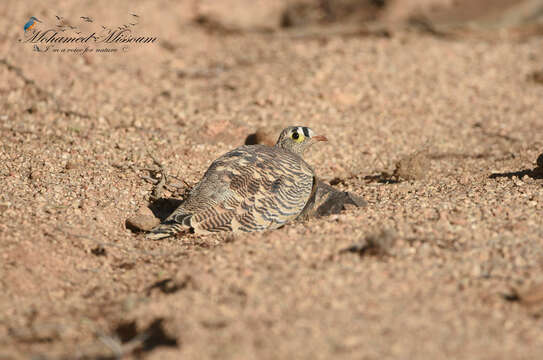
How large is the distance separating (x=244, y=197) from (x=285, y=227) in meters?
0.45

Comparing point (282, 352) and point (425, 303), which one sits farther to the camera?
point (425, 303)

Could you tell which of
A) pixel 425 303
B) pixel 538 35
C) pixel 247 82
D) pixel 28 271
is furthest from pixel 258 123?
pixel 538 35

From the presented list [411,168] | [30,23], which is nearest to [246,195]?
[411,168]

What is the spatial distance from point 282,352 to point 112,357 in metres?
0.96

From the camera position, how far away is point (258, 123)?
7.16 m

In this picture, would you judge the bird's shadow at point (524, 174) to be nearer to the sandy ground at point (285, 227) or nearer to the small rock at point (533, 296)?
the sandy ground at point (285, 227)

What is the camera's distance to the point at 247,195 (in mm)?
4805

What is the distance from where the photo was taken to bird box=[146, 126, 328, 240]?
4.61 metres

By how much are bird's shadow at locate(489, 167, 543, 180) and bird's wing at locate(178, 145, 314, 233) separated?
201 cm

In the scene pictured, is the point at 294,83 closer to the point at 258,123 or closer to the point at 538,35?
the point at 258,123

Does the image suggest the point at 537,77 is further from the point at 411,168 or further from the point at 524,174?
the point at 411,168

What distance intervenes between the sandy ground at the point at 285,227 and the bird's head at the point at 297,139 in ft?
1.64

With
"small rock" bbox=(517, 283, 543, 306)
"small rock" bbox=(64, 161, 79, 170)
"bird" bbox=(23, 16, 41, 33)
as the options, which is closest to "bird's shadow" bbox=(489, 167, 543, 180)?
"small rock" bbox=(517, 283, 543, 306)

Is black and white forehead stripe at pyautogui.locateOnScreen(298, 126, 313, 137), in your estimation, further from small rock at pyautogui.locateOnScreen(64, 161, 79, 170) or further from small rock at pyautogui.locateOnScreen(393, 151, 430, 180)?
small rock at pyautogui.locateOnScreen(64, 161, 79, 170)
